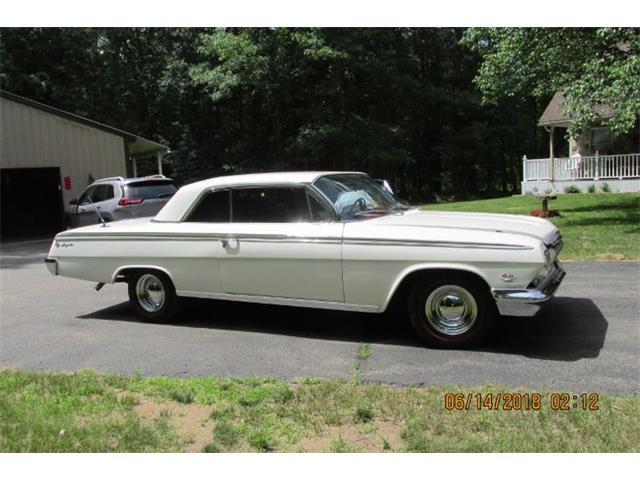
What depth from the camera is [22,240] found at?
18750 millimetres

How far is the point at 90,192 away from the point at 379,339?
12.0 m

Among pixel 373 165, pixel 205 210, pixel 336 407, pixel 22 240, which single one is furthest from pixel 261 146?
pixel 336 407

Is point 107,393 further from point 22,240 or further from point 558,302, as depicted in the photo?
point 22,240

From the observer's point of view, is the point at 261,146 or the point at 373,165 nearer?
the point at 373,165

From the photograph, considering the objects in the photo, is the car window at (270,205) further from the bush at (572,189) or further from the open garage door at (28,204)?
the bush at (572,189)

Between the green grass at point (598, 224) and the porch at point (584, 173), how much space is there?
170cm

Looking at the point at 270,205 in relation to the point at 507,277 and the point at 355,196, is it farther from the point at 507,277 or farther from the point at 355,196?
the point at 507,277

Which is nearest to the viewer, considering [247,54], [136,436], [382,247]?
[136,436]

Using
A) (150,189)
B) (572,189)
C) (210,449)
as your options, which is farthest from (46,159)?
(572,189)

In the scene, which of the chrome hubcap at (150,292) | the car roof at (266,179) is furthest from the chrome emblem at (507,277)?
the chrome hubcap at (150,292)

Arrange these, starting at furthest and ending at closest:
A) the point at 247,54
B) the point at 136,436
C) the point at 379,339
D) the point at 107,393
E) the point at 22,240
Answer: the point at 247,54
the point at 22,240
the point at 379,339
the point at 107,393
the point at 136,436

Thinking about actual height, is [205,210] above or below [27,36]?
below

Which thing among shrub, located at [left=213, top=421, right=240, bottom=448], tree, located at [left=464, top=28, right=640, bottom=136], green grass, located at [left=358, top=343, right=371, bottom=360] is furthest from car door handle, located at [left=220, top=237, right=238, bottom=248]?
tree, located at [left=464, top=28, right=640, bottom=136]

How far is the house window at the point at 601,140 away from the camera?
979 inches
